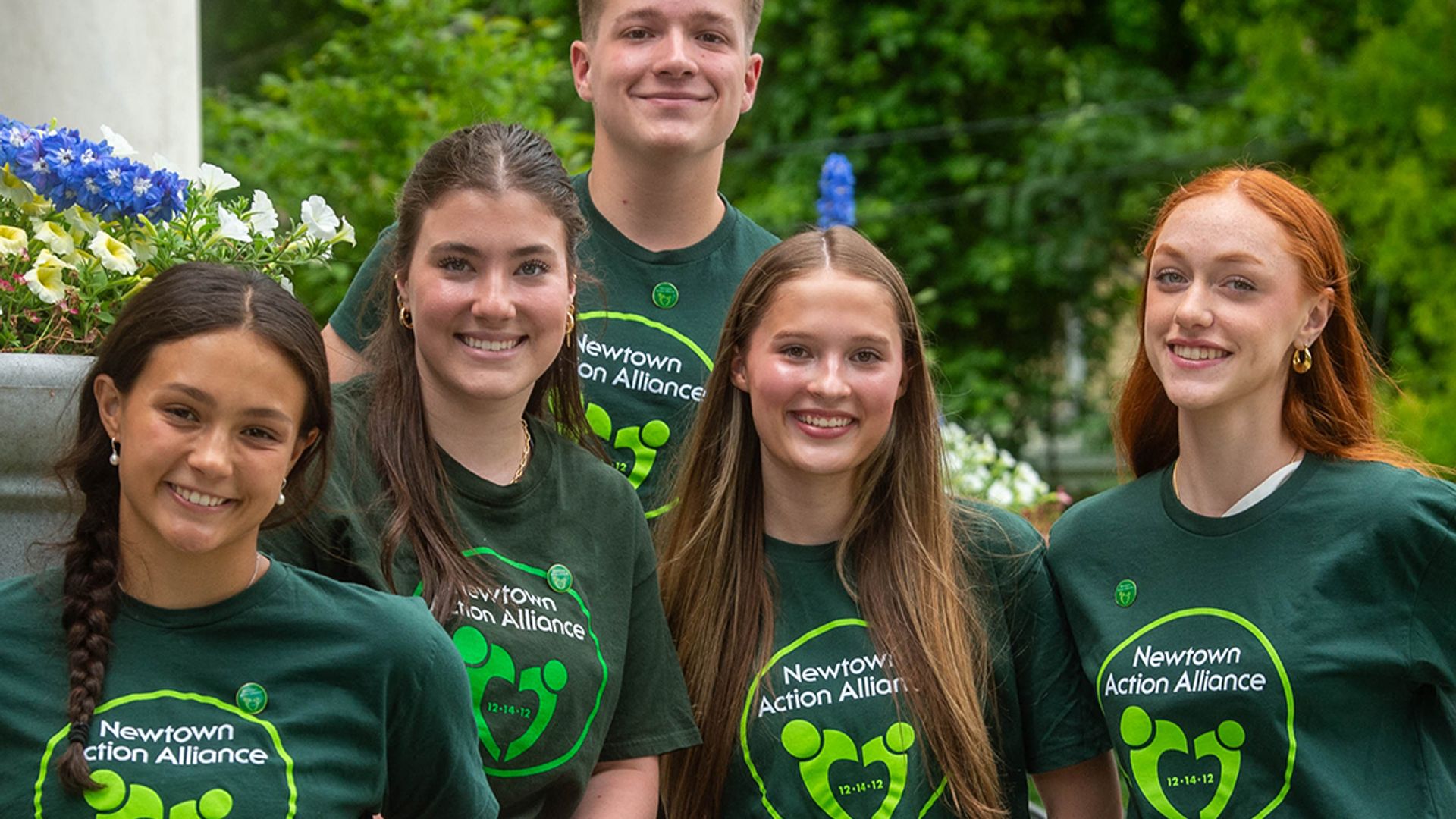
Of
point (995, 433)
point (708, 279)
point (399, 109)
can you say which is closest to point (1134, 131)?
point (995, 433)

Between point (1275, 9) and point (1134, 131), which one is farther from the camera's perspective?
point (1134, 131)

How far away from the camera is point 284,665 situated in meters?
2.21

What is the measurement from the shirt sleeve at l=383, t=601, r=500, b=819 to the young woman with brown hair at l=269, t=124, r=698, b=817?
178 millimetres

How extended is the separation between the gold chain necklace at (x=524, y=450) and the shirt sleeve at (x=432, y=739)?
0.42 meters

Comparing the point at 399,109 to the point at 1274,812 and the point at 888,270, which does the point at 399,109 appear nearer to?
the point at 888,270

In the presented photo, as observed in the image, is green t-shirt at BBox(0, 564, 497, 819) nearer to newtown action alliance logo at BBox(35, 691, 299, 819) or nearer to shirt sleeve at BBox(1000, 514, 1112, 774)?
newtown action alliance logo at BBox(35, 691, 299, 819)

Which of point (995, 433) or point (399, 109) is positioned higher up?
point (399, 109)

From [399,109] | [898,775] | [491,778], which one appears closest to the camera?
[491,778]

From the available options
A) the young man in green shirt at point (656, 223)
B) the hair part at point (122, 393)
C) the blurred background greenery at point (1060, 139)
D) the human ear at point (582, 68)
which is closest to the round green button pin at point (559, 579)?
the hair part at point (122, 393)

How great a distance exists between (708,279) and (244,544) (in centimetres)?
138

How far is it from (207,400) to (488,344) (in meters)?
0.62

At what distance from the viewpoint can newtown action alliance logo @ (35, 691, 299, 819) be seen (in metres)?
2.11

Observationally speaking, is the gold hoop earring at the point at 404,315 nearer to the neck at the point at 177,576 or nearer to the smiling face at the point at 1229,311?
the neck at the point at 177,576

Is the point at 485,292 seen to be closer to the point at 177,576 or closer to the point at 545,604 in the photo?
the point at 545,604
